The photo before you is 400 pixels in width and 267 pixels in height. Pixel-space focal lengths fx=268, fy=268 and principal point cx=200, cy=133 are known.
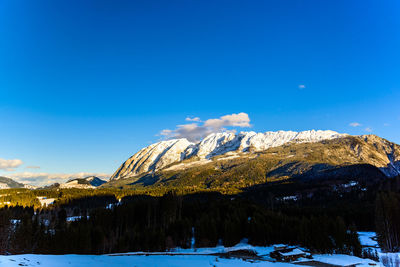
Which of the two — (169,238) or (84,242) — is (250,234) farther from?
(84,242)

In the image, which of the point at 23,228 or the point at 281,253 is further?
the point at 23,228

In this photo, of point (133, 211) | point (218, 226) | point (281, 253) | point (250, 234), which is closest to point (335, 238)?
point (281, 253)

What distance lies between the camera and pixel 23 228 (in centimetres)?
9194

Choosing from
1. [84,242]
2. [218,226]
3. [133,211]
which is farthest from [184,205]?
[84,242]

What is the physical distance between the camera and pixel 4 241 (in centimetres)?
8575

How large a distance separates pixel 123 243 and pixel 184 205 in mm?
57904

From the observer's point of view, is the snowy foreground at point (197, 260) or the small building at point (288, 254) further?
the small building at point (288, 254)

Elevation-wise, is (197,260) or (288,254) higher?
(197,260)

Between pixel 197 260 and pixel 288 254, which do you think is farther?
pixel 288 254

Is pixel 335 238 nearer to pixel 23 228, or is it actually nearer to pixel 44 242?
pixel 44 242

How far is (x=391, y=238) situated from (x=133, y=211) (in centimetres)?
10373

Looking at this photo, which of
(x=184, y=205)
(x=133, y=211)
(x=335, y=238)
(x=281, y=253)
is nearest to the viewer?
(x=281, y=253)

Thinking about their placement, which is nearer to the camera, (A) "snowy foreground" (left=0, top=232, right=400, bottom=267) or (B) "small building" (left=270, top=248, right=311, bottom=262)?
(A) "snowy foreground" (left=0, top=232, right=400, bottom=267)

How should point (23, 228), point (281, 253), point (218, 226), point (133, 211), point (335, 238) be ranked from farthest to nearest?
point (133, 211) → point (218, 226) → point (23, 228) → point (335, 238) → point (281, 253)
